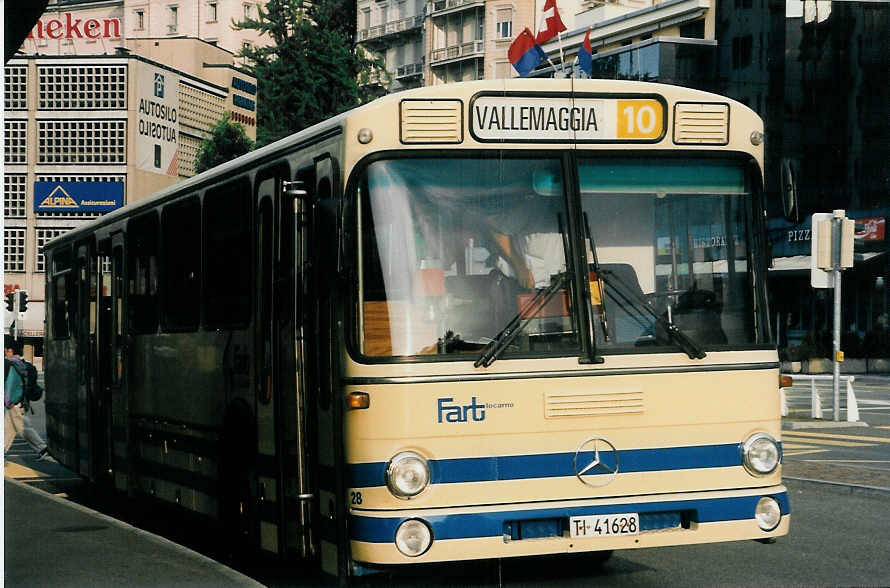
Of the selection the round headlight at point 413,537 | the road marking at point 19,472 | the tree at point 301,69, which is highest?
the tree at point 301,69

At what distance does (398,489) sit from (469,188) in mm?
1612

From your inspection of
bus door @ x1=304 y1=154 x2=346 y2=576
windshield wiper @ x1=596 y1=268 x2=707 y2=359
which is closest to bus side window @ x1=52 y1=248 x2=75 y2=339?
bus door @ x1=304 y1=154 x2=346 y2=576

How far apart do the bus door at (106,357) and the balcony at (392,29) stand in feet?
248

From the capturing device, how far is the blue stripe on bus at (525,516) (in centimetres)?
734

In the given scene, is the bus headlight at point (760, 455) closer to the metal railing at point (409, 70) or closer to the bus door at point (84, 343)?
the bus door at point (84, 343)

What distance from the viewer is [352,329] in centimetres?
752

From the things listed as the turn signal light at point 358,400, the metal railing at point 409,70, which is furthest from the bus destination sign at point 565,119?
the metal railing at point 409,70

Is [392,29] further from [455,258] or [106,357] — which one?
[455,258]

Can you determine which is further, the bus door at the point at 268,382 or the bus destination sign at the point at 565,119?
the bus door at the point at 268,382

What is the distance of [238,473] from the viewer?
10016 millimetres

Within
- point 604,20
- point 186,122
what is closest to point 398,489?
point 604,20

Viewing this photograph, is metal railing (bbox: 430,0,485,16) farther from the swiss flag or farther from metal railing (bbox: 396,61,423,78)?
the swiss flag

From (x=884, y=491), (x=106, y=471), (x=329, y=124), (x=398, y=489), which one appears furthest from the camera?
(x=106, y=471)

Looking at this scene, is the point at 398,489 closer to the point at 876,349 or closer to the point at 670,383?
the point at 670,383
